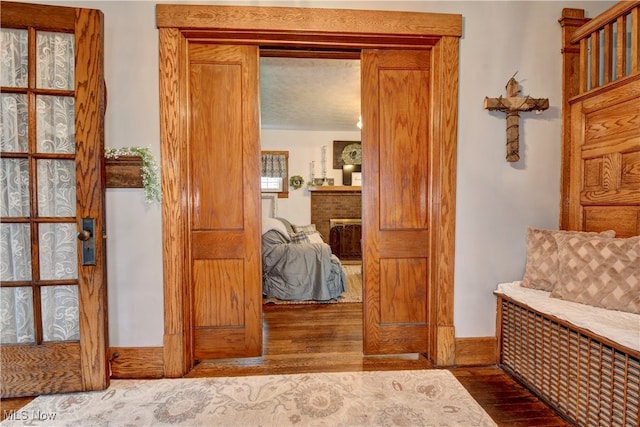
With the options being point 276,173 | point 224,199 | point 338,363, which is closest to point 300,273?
point 338,363

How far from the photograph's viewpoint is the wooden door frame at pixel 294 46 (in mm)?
1927

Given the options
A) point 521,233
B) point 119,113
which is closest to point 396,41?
point 521,233

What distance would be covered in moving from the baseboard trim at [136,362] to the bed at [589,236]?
2.35 meters

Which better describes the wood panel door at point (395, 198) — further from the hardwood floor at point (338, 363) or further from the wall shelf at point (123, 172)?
the wall shelf at point (123, 172)

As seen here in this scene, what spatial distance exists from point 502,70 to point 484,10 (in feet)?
1.39

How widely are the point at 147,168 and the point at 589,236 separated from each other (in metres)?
2.70

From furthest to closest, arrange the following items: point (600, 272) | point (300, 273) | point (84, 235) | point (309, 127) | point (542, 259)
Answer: point (309, 127) < point (300, 273) < point (542, 259) < point (84, 235) < point (600, 272)

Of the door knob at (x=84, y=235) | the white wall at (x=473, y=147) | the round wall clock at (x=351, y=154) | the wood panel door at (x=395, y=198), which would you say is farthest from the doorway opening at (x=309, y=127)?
the door knob at (x=84, y=235)

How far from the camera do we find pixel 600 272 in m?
1.56

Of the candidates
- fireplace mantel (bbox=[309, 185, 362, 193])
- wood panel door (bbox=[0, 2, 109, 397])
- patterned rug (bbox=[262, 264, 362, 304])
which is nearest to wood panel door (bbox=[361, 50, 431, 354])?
patterned rug (bbox=[262, 264, 362, 304])

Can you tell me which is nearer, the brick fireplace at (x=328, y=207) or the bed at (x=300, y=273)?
the bed at (x=300, y=273)

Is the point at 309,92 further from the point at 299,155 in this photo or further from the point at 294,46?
the point at 299,155

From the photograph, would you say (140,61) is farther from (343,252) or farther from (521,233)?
(343,252)

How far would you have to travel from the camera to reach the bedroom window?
616cm
